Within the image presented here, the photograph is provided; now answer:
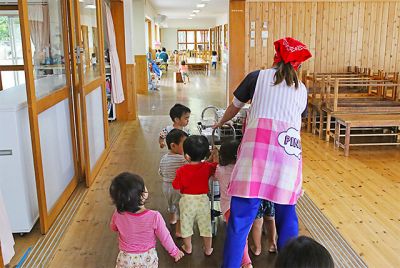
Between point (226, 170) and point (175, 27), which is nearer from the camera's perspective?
point (226, 170)

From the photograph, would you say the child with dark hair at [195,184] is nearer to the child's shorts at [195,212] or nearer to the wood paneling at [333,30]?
the child's shorts at [195,212]

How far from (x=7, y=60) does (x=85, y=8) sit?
368 centimetres

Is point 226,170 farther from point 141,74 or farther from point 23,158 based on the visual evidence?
point 141,74

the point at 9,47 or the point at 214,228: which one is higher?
the point at 9,47

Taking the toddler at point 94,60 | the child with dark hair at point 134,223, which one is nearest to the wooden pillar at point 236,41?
the toddler at point 94,60

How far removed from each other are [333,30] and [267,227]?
20.0ft

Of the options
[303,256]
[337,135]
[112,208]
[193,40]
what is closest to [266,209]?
[112,208]

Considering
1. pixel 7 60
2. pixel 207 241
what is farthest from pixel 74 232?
pixel 7 60

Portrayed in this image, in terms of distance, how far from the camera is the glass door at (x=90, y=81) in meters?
3.76

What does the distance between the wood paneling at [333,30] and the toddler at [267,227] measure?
5.40 meters

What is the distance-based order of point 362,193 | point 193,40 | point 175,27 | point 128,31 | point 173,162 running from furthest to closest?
1. point 193,40
2. point 175,27
3. point 128,31
4. point 362,193
5. point 173,162

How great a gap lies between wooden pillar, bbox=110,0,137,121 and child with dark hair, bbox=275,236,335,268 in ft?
20.6

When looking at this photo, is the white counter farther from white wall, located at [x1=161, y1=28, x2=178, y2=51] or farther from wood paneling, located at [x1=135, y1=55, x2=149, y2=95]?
white wall, located at [x1=161, y1=28, x2=178, y2=51]

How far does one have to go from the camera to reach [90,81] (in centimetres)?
425
